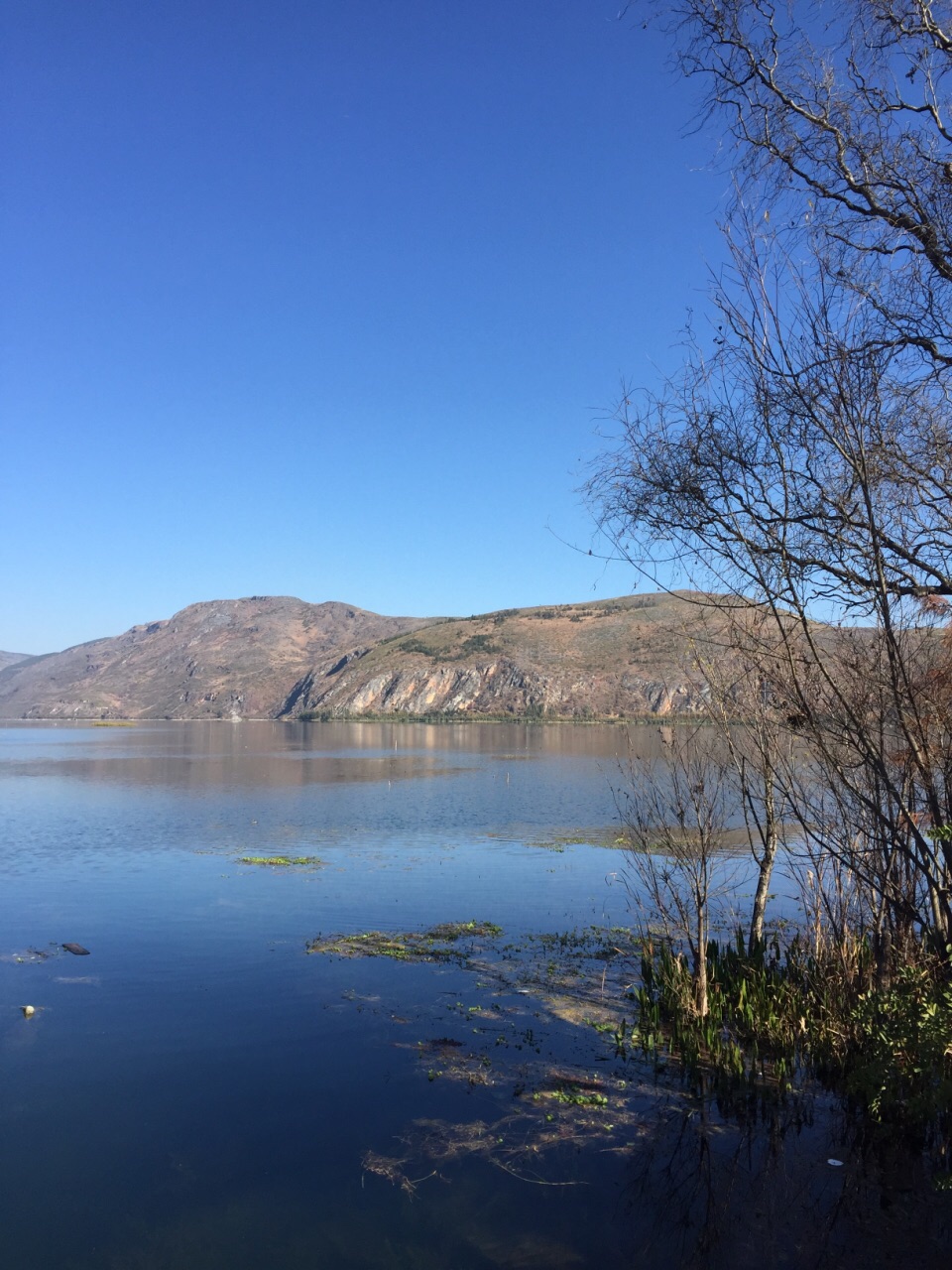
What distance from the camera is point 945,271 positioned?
564 cm

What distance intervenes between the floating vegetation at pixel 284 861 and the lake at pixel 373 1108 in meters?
2.59

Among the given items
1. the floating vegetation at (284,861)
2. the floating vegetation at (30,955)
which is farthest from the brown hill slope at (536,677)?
the floating vegetation at (30,955)

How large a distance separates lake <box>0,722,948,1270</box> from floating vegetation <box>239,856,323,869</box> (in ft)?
8.49

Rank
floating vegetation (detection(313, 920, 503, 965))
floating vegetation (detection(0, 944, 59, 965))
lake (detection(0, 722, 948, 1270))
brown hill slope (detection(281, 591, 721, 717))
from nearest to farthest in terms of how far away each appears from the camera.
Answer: lake (detection(0, 722, 948, 1270)) < floating vegetation (detection(0, 944, 59, 965)) < floating vegetation (detection(313, 920, 503, 965)) < brown hill slope (detection(281, 591, 721, 717))

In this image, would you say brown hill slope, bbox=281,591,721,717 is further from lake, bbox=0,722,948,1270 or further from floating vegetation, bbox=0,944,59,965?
floating vegetation, bbox=0,944,59,965

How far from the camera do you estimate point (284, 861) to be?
2567 cm

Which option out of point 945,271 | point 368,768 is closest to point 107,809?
point 368,768

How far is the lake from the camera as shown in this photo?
721cm

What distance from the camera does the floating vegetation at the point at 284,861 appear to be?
998 inches

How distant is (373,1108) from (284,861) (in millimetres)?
16716

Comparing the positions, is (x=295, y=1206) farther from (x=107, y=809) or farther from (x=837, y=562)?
(x=107, y=809)

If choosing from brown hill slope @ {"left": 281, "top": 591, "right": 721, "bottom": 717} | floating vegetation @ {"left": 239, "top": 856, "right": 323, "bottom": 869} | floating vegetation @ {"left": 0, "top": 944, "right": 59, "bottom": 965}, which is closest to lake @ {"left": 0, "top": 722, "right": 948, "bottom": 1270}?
floating vegetation @ {"left": 0, "top": 944, "right": 59, "bottom": 965}

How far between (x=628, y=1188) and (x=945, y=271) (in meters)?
7.60

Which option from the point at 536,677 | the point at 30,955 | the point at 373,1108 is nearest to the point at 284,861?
the point at 30,955
